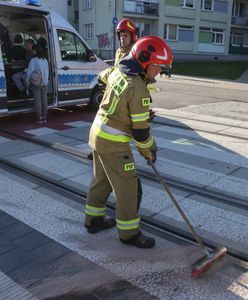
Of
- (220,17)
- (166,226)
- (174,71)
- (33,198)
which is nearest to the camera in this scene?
(166,226)

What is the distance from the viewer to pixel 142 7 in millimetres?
37156

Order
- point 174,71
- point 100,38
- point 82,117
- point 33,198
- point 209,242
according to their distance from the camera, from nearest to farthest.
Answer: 1. point 209,242
2. point 33,198
3. point 82,117
4. point 174,71
5. point 100,38

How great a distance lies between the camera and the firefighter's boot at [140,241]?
12.5 feet

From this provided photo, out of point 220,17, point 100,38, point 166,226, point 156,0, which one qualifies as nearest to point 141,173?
point 166,226

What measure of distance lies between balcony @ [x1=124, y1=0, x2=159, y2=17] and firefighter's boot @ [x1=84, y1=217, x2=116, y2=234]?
3510cm

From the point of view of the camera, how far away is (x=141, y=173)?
579 centimetres

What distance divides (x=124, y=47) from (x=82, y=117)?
399 cm

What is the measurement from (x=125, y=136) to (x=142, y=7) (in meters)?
35.9

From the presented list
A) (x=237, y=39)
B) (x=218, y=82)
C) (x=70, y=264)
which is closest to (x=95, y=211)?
(x=70, y=264)

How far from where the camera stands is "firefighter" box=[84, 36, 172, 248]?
11.2 ft

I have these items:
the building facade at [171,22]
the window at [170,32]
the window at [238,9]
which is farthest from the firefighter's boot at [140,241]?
the window at [238,9]

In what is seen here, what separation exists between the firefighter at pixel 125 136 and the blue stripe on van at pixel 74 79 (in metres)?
5.98

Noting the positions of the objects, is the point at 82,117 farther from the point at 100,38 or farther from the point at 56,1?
the point at 56,1

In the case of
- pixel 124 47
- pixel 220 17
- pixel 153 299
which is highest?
pixel 220 17
